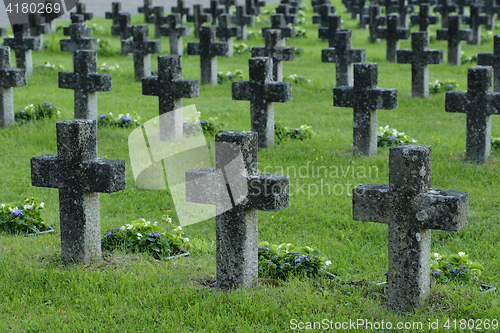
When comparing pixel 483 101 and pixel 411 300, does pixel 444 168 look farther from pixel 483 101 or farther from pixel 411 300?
pixel 411 300

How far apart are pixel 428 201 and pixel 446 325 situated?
33.8 inches

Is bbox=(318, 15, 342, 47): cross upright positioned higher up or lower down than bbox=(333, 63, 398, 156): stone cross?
higher up

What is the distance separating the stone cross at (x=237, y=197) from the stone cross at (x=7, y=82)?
768cm

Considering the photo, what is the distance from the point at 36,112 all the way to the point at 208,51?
16.3 feet

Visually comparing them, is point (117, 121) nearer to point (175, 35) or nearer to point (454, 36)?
point (175, 35)

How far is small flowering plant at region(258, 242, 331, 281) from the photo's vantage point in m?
5.86

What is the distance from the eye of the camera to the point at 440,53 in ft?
48.4

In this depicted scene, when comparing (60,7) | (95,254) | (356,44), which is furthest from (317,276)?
(60,7)

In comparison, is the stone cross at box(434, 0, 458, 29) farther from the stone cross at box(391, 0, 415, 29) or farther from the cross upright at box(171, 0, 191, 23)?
the cross upright at box(171, 0, 191, 23)

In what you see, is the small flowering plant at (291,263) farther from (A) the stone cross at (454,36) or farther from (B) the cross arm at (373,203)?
(A) the stone cross at (454,36)


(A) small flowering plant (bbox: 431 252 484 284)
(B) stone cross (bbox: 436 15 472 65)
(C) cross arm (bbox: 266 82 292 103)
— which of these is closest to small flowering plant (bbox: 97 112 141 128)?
(C) cross arm (bbox: 266 82 292 103)

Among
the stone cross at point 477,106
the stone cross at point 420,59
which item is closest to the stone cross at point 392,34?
the stone cross at point 420,59

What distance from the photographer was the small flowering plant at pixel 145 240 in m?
6.45

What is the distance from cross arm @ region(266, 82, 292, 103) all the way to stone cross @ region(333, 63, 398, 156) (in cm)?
81
